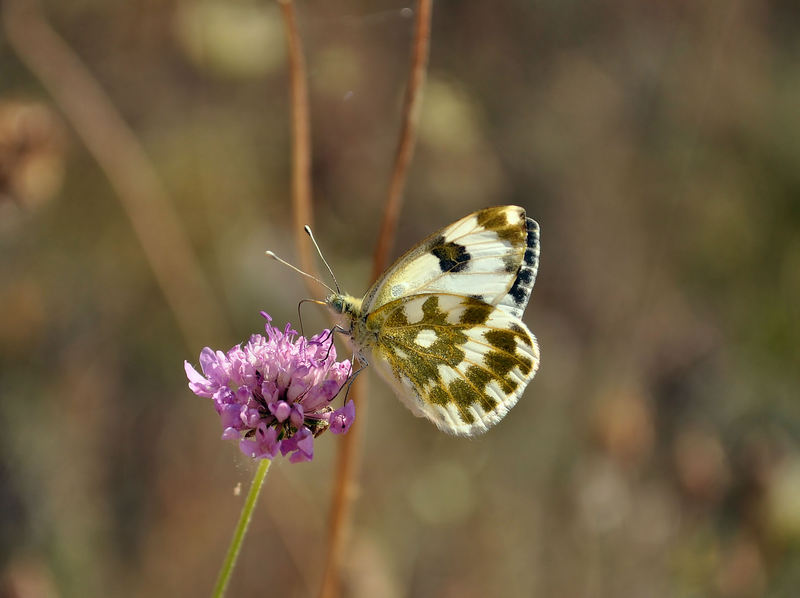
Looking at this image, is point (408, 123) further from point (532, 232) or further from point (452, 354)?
point (452, 354)

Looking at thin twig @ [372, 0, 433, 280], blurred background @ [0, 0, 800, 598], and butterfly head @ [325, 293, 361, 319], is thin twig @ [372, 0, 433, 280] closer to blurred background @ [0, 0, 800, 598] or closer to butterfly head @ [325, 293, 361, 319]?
butterfly head @ [325, 293, 361, 319]

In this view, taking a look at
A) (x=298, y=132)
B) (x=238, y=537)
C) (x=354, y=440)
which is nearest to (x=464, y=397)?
(x=354, y=440)

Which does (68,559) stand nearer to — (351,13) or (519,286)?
(519,286)

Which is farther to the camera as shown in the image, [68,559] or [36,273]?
[36,273]

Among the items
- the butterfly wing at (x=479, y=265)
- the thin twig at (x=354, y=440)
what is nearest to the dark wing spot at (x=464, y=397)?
the butterfly wing at (x=479, y=265)

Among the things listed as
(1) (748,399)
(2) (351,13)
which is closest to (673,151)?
→ (1) (748,399)

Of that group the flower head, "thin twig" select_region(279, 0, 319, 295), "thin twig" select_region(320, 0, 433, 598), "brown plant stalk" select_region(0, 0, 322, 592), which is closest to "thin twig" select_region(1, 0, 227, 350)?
"brown plant stalk" select_region(0, 0, 322, 592)
